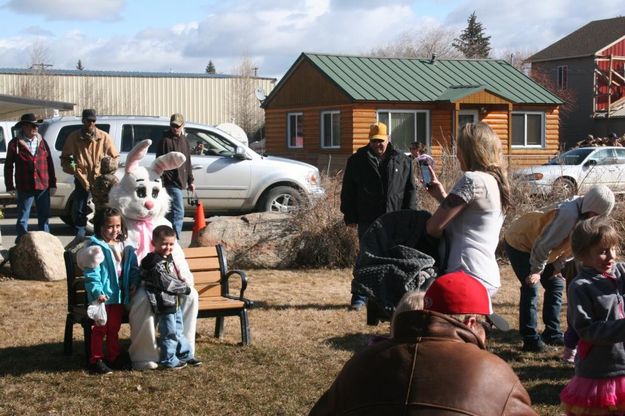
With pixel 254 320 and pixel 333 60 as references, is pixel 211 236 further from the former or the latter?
pixel 333 60

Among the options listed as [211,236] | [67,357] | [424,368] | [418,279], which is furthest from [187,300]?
[211,236]

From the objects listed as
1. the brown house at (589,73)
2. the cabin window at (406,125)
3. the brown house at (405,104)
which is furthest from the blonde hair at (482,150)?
the brown house at (589,73)

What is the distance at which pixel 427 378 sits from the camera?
2.80m

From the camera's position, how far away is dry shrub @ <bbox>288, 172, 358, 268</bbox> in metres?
12.1

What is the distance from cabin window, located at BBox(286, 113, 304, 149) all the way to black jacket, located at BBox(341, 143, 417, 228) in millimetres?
24634

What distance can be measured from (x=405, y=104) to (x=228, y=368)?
80.1 feet

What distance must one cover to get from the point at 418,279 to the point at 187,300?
238 centimetres

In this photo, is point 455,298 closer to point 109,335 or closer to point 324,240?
point 109,335

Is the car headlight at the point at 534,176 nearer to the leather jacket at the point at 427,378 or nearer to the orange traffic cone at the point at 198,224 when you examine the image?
the orange traffic cone at the point at 198,224

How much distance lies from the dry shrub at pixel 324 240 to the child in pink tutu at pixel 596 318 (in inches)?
279

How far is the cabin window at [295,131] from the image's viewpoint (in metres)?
33.8

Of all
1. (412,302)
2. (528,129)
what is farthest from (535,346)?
(528,129)

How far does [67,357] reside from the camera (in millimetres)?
7473

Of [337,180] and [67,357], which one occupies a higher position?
[337,180]
